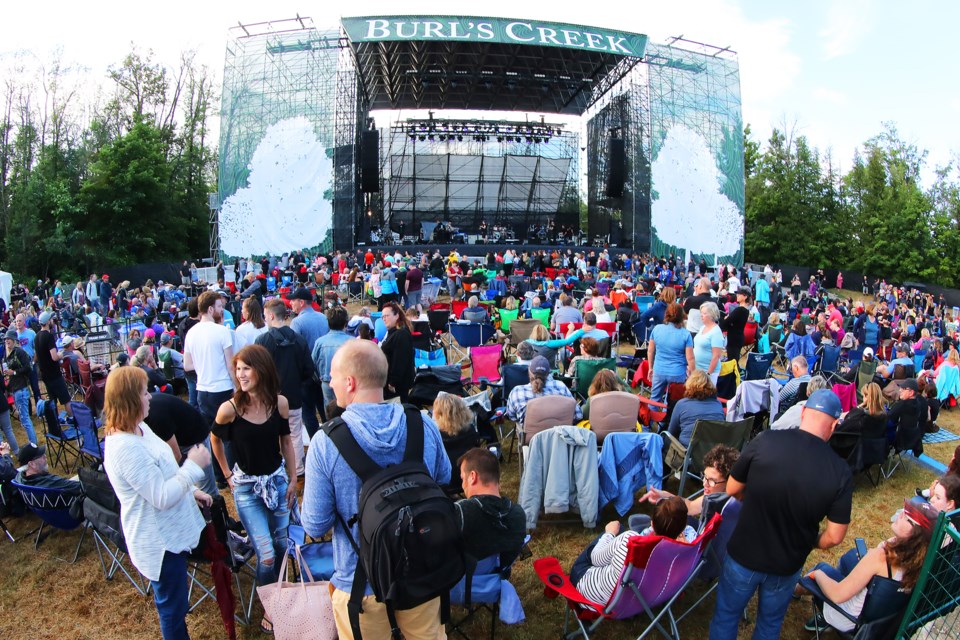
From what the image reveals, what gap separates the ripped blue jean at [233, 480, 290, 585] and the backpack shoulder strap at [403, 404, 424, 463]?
125 cm

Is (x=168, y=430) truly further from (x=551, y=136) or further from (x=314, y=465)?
(x=551, y=136)

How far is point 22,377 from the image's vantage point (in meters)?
5.45

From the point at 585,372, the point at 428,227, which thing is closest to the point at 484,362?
the point at 585,372

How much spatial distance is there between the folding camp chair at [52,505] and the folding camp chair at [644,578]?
2.88m

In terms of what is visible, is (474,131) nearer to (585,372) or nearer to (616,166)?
(616,166)

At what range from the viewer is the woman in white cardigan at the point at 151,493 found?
7.01ft

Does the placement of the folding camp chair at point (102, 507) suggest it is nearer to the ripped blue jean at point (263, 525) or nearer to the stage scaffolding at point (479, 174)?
the ripped blue jean at point (263, 525)

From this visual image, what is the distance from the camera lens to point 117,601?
3.21 m

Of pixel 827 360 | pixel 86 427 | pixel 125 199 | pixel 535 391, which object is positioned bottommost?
pixel 86 427

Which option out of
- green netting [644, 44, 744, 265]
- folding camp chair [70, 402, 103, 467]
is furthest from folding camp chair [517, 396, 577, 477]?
green netting [644, 44, 744, 265]

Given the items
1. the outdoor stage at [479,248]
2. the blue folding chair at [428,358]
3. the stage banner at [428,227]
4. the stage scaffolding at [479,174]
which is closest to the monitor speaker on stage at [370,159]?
the outdoor stage at [479,248]

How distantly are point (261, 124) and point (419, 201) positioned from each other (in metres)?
10.7

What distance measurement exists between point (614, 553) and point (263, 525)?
1625 millimetres

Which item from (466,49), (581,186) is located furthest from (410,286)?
(581,186)
